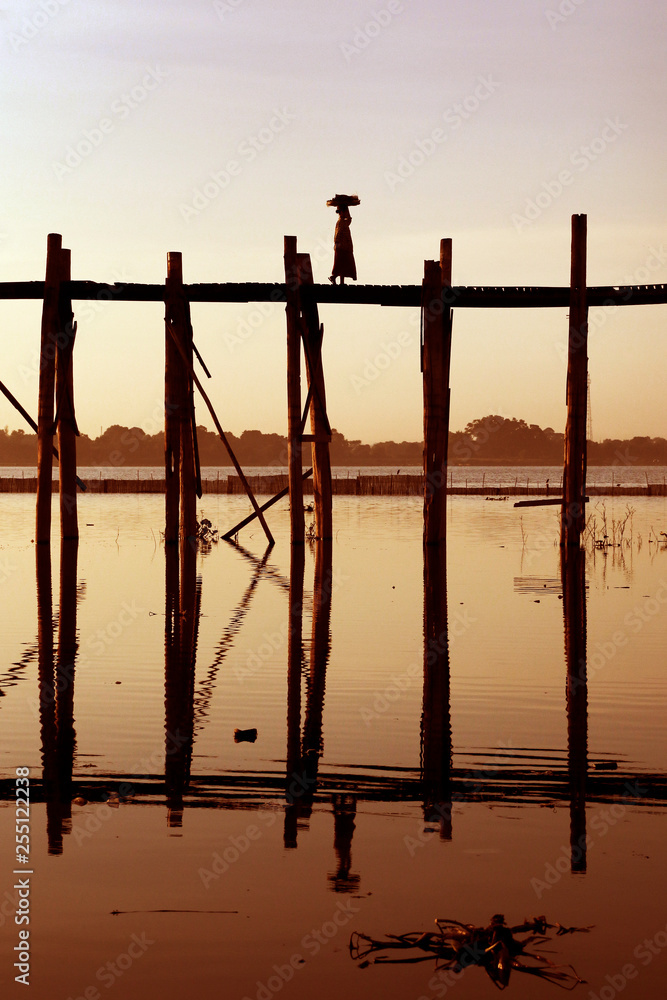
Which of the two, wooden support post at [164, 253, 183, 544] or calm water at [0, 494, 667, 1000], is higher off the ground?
wooden support post at [164, 253, 183, 544]

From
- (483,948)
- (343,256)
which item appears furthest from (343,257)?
(483,948)

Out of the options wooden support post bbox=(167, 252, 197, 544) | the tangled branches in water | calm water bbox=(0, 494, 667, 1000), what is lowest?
the tangled branches in water

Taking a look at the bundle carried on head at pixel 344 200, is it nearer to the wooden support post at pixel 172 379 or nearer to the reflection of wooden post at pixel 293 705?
the wooden support post at pixel 172 379

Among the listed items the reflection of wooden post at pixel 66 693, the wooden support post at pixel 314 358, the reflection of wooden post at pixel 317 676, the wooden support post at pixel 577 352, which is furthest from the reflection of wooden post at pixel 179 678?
the wooden support post at pixel 577 352

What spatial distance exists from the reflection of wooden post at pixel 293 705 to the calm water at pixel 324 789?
1.0 inches

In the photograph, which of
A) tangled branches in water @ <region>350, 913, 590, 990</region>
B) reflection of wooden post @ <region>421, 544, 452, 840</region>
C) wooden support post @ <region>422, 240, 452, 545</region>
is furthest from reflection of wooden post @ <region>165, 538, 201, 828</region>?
wooden support post @ <region>422, 240, 452, 545</region>

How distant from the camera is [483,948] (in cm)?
389

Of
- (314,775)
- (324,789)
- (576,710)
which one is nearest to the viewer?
(324,789)

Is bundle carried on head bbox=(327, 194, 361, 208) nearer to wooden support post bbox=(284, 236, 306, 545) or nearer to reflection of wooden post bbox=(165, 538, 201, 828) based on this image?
wooden support post bbox=(284, 236, 306, 545)

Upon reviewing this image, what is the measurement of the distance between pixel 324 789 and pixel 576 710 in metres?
2.44

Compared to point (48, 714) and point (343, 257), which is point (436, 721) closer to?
point (48, 714)

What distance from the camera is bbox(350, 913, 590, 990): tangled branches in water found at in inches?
149

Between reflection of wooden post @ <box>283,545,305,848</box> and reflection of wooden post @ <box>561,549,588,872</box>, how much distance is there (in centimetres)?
118

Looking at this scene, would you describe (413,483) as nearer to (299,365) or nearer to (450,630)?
(299,365)
